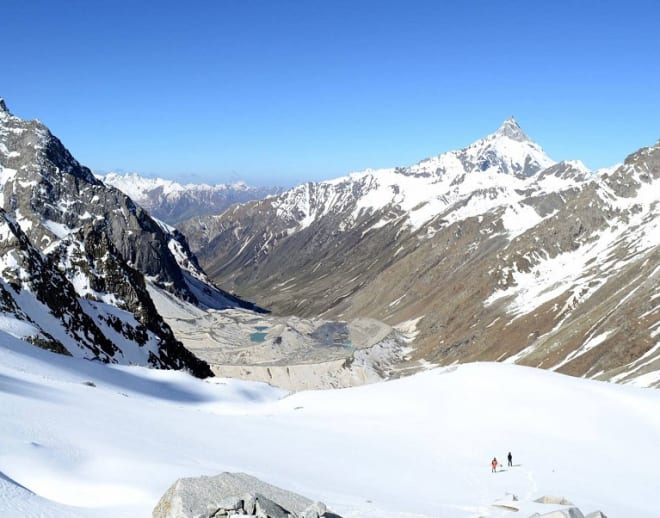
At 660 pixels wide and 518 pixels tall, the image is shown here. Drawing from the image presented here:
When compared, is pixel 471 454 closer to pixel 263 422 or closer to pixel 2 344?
pixel 263 422

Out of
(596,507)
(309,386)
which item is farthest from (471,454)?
(309,386)

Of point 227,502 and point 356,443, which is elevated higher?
point 227,502

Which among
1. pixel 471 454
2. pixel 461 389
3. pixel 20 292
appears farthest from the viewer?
pixel 20 292

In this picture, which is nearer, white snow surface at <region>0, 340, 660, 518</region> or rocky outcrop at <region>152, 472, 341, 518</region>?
rocky outcrop at <region>152, 472, 341, 518</region>

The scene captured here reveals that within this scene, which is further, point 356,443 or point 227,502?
point 356,443
